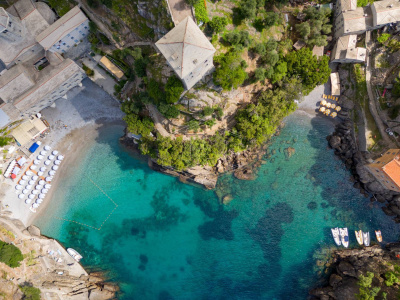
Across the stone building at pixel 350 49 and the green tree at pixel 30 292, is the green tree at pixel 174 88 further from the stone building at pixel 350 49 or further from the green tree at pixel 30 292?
the green tree at pixel 30 292

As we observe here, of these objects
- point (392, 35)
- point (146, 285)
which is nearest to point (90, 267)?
point (146, 285)

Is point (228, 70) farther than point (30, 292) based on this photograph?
No

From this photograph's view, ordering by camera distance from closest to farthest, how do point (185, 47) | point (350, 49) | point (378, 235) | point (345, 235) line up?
point (185, 47) → point (350, 49) → point (378, 235) → point (345, 235)

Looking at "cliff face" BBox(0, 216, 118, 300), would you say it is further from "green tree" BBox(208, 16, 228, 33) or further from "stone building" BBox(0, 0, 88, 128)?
"green tree" BBox(208, 16, 228, 33)

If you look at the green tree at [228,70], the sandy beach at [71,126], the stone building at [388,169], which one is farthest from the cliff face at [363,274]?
the sandy beach at [71,126]

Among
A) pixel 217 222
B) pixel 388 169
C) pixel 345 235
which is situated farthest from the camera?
pixel 217 222

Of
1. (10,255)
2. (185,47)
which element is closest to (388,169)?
(185,47)

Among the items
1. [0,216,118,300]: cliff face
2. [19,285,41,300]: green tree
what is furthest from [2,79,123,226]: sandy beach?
[19,285,41,300]: green tree

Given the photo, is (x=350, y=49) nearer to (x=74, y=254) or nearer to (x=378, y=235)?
(x=378, y=235)
